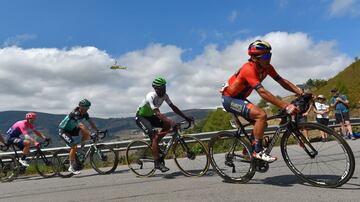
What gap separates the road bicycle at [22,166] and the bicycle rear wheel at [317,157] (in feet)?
25.2

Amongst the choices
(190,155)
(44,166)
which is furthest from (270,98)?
Result: (44,166)

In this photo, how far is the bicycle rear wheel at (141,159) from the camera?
9.27m

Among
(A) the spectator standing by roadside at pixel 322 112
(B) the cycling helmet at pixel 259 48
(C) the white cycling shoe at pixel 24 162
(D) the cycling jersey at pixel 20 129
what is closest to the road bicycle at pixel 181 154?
(B) the cycling helmet at pixel 259 48

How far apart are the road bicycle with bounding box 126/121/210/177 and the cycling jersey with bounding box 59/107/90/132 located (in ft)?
7.22

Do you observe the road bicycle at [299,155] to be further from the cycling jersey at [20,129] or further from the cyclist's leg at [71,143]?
the cycling jersey at [20,129]

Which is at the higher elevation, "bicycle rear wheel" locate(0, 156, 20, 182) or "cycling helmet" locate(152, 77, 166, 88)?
"cycling helmet" locate(152, 77, 166, 88)

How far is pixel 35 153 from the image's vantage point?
481 inches

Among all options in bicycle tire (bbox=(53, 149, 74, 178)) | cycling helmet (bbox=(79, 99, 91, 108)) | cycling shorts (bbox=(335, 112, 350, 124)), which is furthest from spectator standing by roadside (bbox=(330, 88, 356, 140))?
bicycle tire (bbox=(53, 149, 74, 178))

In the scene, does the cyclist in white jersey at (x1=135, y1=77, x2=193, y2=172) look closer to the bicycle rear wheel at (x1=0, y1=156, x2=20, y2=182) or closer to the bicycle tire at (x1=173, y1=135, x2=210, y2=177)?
the bicycle tire at (x1=173, y1=135, x2=210, y2=177)

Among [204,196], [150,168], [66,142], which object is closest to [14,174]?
[66,142]

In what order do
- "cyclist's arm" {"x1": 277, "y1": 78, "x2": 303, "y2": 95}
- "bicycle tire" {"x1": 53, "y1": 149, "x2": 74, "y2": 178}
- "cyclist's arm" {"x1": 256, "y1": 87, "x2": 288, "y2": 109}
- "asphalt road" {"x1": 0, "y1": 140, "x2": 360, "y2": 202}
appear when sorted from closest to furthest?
1. "asphalt road" {"x1": 0, "y1": 140, "x2": 360, "y2": 202}
2. "cyclist's arm" {"x1": 256, "y1": 87, "x2": 288, "y2": 109}
3. "cyclist's arm" {"x1": 277, "y1": 78, "x2": 303, "y2": 95}
4. "bicycle tire" {"x1": 53, "y1": 149, "x2": 74, "y2": 178}

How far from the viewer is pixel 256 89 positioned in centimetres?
614

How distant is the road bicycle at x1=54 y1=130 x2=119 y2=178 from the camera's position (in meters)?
10.9

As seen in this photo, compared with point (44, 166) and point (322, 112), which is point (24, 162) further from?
point (322, 112)
